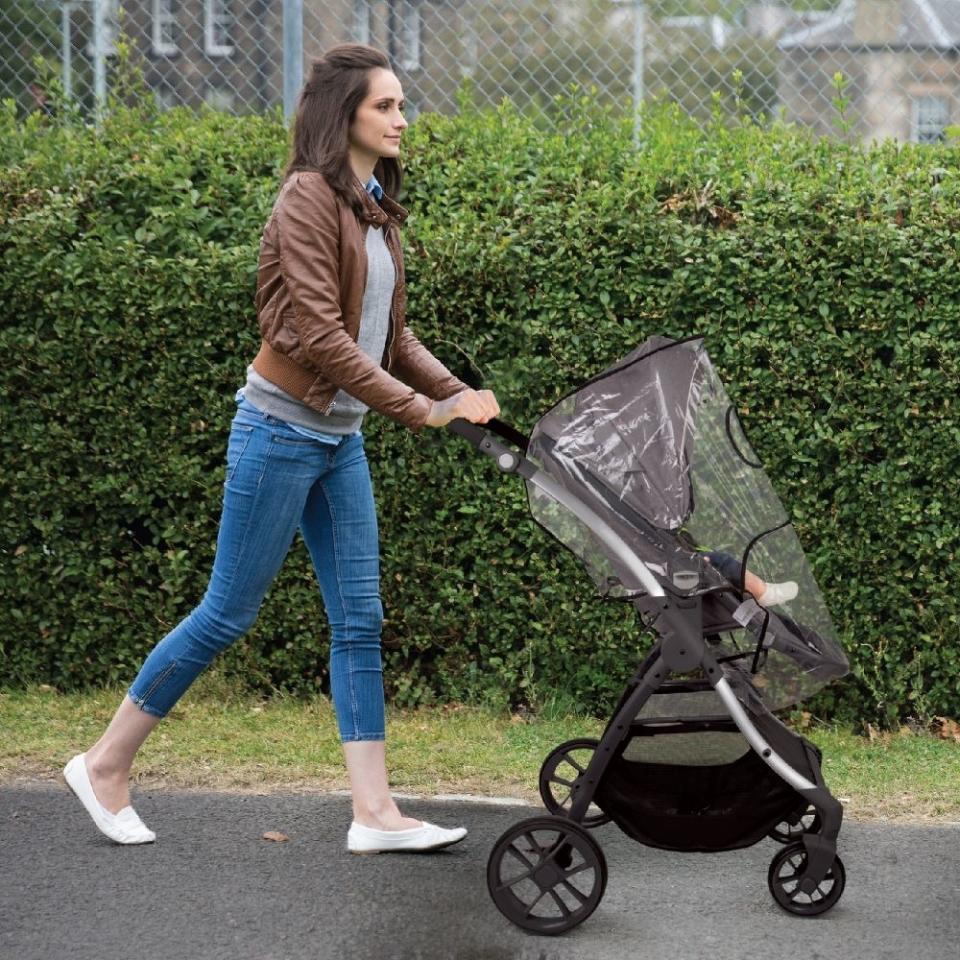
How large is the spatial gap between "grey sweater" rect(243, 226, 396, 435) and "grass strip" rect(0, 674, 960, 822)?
144 cm

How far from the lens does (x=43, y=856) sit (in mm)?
4355

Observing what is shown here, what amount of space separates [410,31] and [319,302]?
3779 millimetres

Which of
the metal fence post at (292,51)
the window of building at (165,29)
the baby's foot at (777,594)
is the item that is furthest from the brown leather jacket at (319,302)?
the window of building at (165,29)

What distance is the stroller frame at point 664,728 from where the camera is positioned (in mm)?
3777

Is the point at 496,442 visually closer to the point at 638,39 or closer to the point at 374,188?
the point at 374,188

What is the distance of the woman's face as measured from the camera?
411cm

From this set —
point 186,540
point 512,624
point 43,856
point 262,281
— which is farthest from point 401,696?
point 262,281

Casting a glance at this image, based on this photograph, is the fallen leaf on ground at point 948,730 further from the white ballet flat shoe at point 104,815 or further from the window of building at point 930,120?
the white ballet flat shoe at point 104,815

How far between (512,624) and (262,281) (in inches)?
79.9

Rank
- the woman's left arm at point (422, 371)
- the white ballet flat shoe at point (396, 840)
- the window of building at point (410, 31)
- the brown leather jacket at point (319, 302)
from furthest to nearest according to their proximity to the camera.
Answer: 1. the window of building at point (410, 31)
2. the woman's left arm at point (422, 371)
3. the white ballet flat shoe at point (396, 840)
4. the brown leather jacket at point (319, 302)

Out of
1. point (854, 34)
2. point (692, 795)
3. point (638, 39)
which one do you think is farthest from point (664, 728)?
point (854, 34)

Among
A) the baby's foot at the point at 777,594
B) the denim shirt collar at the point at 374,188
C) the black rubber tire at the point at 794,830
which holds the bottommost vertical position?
the black rubber tire at the point at 794,830

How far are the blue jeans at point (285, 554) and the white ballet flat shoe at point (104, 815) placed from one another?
277 millimetres

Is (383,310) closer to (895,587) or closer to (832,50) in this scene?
(895,587)
